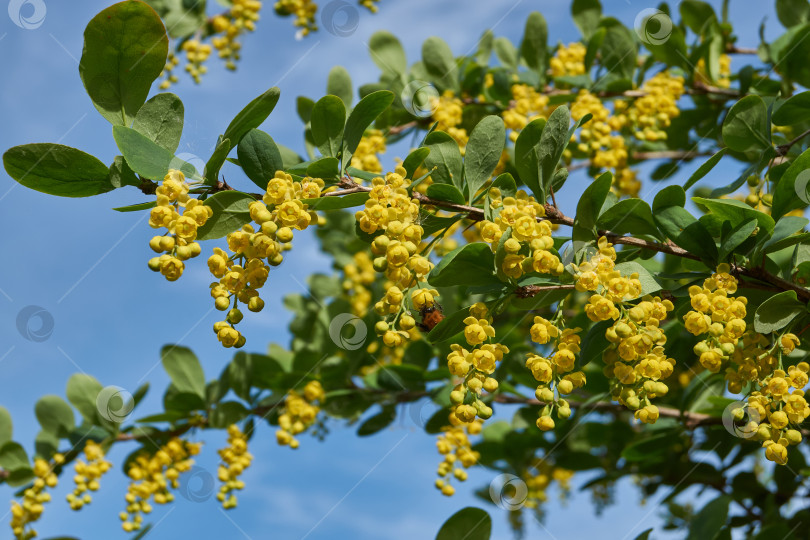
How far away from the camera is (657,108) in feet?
8.14

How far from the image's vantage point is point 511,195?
1382 mm

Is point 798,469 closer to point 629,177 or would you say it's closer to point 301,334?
point 629,177

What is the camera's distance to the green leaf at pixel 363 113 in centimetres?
139

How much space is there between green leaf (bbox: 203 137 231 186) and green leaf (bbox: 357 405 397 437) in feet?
5.20

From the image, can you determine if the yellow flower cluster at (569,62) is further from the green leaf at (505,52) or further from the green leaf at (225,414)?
the green leaf at (225,414)

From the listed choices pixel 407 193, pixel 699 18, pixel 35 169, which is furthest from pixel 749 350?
pixel 699 18

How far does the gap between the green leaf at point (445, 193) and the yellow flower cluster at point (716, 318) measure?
0.49m

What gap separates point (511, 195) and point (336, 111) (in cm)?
41

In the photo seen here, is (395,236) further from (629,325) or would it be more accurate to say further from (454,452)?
(454,452)

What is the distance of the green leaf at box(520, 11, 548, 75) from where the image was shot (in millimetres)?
2781

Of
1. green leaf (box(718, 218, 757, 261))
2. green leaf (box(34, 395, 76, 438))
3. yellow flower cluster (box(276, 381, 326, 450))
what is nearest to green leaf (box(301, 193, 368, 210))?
green leaf (box(718, 218, 757, 261))

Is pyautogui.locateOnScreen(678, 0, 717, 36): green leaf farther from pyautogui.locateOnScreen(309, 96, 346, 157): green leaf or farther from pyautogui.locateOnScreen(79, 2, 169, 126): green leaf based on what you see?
pyautogui.locateOnScreen(79, 2, 169, 126): green leaf

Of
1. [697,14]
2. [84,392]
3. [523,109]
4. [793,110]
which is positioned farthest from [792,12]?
[84,392]

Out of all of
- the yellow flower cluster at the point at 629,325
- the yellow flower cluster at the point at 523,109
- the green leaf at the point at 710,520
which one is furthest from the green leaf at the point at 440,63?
the green leaf at the point at 710,520
